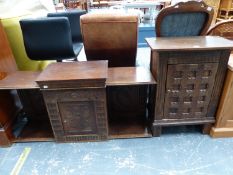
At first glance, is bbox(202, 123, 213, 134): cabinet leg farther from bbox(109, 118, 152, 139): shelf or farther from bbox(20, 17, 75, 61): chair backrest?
bbox(20, 17, 75, 61): chair backrest

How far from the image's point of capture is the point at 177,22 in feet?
4.96

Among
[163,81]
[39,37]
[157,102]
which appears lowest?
[157,102]

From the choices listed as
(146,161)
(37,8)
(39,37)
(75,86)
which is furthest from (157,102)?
(37,8)

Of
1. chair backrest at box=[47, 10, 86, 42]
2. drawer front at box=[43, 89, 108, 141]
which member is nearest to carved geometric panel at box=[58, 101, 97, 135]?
drawer front at box=[43, 89, 108, 141]

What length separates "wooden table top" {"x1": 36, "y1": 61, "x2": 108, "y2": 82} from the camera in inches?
50.2

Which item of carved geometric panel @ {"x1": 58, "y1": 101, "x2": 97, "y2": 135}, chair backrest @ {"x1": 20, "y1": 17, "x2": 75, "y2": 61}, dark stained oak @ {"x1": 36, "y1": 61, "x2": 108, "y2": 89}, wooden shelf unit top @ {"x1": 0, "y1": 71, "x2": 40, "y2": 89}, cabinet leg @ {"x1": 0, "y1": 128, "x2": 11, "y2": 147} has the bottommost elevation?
cabinet leg @ {"x1": 0, "y1": 128, "x2": 11, "y2": 147}

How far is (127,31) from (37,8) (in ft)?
4.44

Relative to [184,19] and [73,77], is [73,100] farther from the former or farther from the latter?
[184,19]

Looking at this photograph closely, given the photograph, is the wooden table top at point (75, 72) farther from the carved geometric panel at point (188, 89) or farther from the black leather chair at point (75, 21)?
the black leather chair at point (75, 21)

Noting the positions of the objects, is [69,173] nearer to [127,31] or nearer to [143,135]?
[143,135]

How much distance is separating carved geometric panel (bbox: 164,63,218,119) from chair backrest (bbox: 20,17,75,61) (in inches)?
41.8

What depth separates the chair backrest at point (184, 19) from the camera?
1.42 m

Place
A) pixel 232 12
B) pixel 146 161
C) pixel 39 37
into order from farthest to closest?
pixel 232 12
pixel 39 37
pixel 146 161

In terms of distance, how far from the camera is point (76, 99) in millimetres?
1385
